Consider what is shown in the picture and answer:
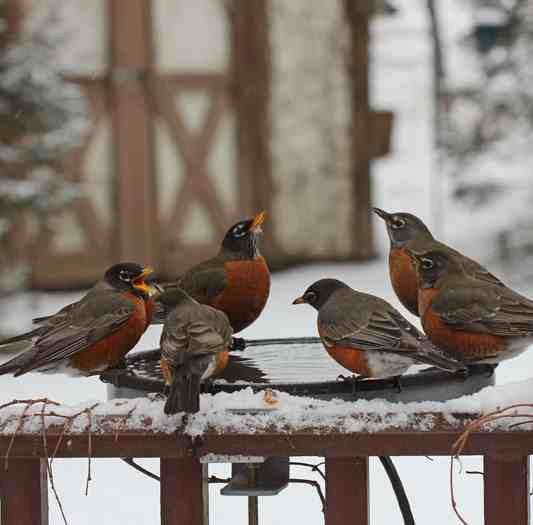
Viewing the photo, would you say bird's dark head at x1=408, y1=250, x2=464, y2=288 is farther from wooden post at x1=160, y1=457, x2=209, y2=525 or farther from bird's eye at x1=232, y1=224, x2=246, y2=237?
wooden post at x1=160, y1=457, x2=209, y2=525

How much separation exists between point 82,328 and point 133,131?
29.0 feet

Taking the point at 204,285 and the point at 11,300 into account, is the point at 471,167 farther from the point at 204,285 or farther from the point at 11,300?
the point at 204,285

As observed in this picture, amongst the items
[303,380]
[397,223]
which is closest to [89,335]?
[303,380]

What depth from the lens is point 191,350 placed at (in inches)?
97.3

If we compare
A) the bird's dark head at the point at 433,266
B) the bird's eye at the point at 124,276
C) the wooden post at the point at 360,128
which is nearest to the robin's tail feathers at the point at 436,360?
the bird's dark head at the point at 433,266

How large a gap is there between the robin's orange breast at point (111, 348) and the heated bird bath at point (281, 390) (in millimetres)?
60

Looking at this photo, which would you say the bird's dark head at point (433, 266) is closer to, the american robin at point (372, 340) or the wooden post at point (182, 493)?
the american robin at point (372, 340)

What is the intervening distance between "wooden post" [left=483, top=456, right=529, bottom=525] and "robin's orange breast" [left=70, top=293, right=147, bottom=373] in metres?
1.03

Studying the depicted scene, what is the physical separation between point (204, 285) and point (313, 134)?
9.76m

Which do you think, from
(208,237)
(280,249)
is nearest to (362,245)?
(280,249)

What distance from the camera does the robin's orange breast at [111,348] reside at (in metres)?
2.91

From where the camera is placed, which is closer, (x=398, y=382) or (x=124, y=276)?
(x=398, y=382)

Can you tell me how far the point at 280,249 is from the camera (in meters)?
12.6

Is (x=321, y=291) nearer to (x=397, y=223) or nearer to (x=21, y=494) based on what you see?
(x=397, y=223)
